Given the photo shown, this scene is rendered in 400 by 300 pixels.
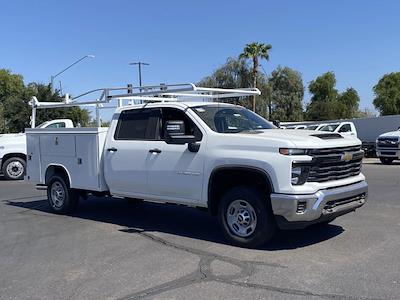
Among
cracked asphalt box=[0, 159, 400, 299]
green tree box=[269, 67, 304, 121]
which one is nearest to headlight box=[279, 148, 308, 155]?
cracked asphalt box=[0, 159, 400, 299]

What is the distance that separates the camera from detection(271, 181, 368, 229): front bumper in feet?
21.8

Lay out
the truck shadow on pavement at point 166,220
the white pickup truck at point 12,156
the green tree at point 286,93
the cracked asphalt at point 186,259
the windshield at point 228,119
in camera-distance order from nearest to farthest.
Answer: the cracked asphalt at point 186,259, the truck shadow on pavement at point 166,220, the windshield at point 228,119, the white pickup truck at point 12,156, the green tree at point 286,93

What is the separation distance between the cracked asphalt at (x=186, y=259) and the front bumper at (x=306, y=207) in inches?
16.5

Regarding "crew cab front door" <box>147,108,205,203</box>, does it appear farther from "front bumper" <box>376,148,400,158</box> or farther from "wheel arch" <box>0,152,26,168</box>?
"front bumper" <box>376,148,400,158</box>

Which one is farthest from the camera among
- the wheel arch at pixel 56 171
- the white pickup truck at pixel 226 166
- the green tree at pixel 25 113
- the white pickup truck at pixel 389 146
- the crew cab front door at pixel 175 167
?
the green tree at pixel 25 113

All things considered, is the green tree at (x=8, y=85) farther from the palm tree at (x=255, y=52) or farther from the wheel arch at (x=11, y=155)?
the wheel arch at (x=11, y=155)

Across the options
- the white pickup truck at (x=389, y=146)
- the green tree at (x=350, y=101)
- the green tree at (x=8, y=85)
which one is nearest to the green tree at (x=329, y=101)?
the green tree at (x=350, y=101)

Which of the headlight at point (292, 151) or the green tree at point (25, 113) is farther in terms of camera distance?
the green tree at point (25, 113)

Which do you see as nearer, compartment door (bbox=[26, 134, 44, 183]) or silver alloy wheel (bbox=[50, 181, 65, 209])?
silver alloy wheel (bbox=[50, 181, 65, 209])

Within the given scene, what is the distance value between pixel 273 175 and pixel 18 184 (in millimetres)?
12290

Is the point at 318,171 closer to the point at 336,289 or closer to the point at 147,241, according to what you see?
the point at 336,289

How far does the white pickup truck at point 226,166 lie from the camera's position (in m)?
6.76

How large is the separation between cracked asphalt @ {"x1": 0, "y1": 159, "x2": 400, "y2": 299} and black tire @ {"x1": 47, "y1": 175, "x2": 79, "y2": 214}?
1.07ft

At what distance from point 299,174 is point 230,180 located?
1182mm
